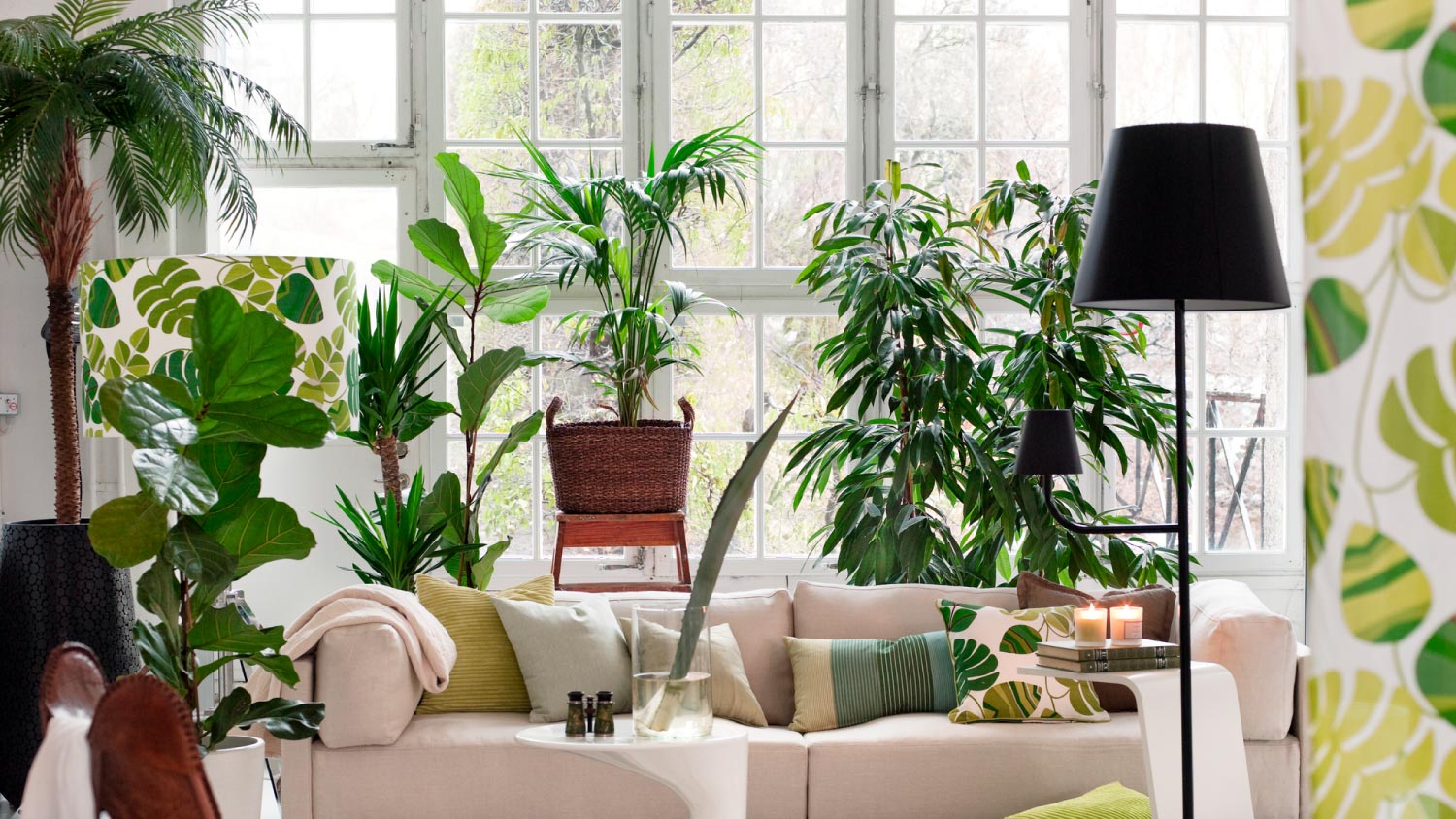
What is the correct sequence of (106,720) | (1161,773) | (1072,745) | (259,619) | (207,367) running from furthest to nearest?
(259,619)
(1072,745)
(1161,773)
(207,367)
(106,720)

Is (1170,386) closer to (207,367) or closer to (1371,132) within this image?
(207,367)

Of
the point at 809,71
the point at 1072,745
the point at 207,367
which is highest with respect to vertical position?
the point at 809,71

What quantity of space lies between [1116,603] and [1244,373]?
6.03 feet

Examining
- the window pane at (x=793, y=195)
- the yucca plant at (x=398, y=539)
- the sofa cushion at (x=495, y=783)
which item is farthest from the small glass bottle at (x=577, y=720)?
the window pane at (x=793, y=195)

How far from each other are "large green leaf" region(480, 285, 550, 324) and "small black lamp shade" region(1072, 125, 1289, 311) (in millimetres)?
2751

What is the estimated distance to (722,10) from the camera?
4777 mm

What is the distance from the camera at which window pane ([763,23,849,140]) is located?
15.7ft

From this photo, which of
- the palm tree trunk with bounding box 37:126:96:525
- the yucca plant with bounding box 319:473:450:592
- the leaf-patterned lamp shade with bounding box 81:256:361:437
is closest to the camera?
the leaf-patterned lamp shade with bounding box 81:256:361:437

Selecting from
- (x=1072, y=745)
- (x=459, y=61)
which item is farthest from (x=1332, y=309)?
(x=459, y=61)

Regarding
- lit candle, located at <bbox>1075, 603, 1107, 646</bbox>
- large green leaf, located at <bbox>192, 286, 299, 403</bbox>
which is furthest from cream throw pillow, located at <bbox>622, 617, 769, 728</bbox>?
large green leaf, located at <bbox>192, 286, 299, 403</bbox>

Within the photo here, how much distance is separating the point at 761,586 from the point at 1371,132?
14.5 feet

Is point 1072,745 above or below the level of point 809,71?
below

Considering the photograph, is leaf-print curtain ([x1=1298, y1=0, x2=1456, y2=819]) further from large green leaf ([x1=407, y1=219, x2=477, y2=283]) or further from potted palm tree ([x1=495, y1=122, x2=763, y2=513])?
large green leaf ([x1=407, y1=219, x2=477, y2=283])

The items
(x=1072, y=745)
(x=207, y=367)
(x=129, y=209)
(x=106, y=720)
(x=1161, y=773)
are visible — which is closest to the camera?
(x=106, y=720)
